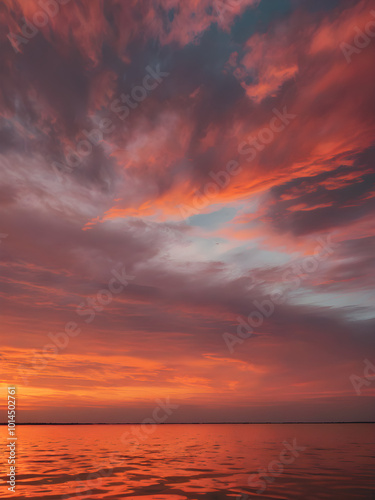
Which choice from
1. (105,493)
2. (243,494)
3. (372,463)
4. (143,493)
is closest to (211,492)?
(243,494)

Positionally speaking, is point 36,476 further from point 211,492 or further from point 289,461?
point 289,461

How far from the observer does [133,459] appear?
113ft

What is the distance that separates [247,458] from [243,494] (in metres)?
17.1

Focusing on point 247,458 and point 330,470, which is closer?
point 330,470

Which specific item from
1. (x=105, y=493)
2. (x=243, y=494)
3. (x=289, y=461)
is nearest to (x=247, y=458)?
(x=289, y=461)

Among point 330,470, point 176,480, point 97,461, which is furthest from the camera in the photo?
point 97,461

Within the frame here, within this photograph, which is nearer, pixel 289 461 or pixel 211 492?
pixel 211 492

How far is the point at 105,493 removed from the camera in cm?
1981

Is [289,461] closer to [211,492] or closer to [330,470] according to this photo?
[330,470]

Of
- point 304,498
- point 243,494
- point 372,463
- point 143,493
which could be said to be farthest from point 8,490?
point 372,463

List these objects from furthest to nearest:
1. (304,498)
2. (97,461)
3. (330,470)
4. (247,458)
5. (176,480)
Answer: (247,458) → (97,461) → (330,470) → (176,480) → (304,498)

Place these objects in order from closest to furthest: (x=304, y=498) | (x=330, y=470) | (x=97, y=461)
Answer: (x=304, y=498), (x=330, y=470), (x=97, y=461)

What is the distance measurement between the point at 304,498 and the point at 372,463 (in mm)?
17501

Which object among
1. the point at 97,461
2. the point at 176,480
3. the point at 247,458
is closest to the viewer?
the point at 176,480
